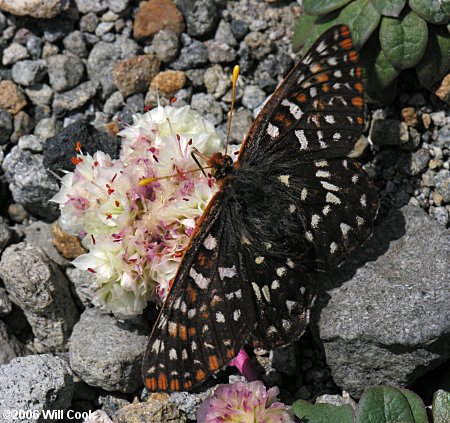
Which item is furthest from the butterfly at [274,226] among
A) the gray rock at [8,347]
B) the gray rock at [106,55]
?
the gray rock at [106,55]

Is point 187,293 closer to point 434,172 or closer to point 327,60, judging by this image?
point 327,60

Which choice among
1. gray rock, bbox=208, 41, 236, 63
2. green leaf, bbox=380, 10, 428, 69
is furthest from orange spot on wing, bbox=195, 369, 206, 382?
gray rock, bbox=208, 41, 236, 63

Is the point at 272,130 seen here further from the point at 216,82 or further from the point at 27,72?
the point at 27,72

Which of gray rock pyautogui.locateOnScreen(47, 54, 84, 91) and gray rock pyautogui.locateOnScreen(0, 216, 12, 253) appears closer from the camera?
gray rock pyautogui.locateOnScreen(0, 216, 12, 253)

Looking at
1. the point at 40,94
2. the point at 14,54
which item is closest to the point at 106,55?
the point at 40,94

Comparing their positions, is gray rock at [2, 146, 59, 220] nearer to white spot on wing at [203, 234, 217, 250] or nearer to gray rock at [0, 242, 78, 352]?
gray rock at [0, 242, 78, 352]

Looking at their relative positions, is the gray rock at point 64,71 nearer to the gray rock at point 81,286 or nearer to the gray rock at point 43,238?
the gray rock at point 43,238
